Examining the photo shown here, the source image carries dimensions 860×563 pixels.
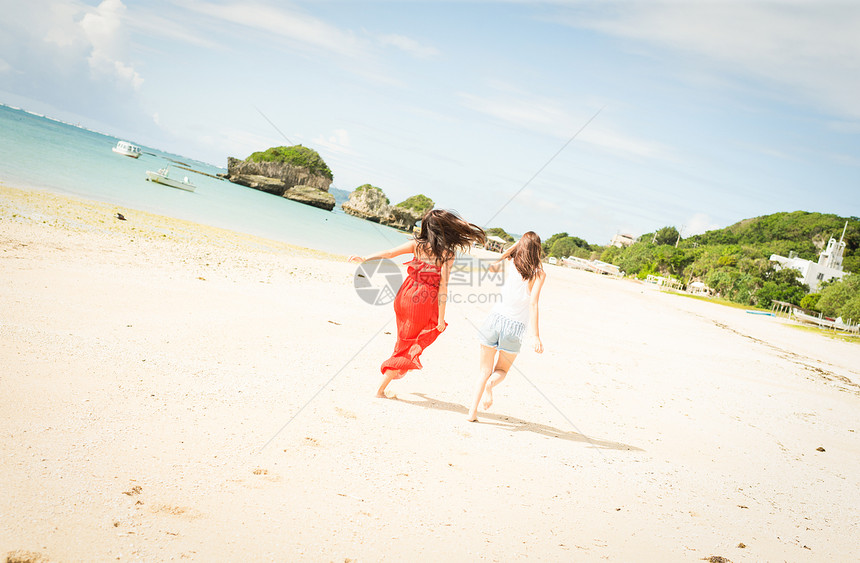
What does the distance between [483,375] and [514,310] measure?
0.84 meters

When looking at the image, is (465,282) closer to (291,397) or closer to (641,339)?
(641,339)

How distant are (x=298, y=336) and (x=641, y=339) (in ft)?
34.7

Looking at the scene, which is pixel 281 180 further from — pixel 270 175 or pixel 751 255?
pixel 751 255

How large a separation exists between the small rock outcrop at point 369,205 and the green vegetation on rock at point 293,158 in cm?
A: 1060

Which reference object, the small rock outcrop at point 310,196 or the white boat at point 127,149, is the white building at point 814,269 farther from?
the white boat at point 127,149

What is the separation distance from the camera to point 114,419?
13.2 ft

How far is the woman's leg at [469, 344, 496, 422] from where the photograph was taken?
18.4 ft

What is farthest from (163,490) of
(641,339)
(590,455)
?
(641,339)

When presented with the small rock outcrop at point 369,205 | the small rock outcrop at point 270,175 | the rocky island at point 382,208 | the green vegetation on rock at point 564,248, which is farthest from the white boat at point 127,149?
the green vegetation on rock at point 564,248

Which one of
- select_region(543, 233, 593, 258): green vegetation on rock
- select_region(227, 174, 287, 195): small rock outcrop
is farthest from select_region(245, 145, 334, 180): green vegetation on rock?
select_region(543, 233, 593, 258): green vegetation on rock

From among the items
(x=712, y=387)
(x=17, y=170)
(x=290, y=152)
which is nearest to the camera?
(x=712, y=387)

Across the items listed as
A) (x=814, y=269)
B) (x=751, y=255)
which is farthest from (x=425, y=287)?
(x=814, y=269)

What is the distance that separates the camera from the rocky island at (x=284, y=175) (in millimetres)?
91000

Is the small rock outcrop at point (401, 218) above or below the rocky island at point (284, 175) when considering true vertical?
below
